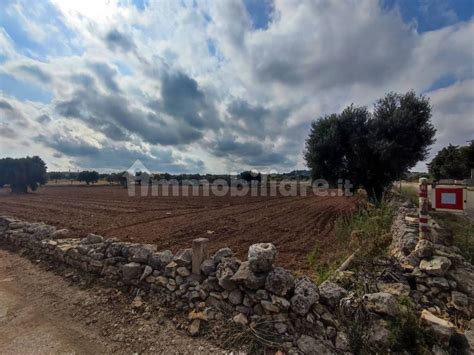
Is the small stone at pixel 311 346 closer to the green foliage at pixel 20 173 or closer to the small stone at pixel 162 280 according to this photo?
the small stone at pixel 162 280

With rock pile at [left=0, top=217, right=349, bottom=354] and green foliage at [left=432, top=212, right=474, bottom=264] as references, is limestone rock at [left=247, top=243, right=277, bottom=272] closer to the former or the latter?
rock pile at [left=0, top=217, right=349, bottom=354]

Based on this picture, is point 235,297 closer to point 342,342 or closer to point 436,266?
point 342,342

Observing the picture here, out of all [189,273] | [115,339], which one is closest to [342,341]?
[189,273]

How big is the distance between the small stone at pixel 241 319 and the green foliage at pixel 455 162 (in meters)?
40.4

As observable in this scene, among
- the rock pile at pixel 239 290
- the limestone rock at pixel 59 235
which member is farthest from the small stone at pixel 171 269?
the limestone rock at pixel 59 235

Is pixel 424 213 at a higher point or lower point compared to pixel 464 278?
higher

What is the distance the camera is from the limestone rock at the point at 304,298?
2828 mm

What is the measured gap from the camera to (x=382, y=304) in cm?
265

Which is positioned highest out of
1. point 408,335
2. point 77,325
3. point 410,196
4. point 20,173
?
point 20,173

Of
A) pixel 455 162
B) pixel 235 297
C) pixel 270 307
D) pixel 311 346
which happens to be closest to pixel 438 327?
pixel 311 346

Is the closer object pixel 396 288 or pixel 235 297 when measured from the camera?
pixel 396 288

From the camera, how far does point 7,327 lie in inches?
133

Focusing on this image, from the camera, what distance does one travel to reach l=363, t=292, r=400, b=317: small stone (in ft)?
8.57

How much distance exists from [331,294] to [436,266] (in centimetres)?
150
